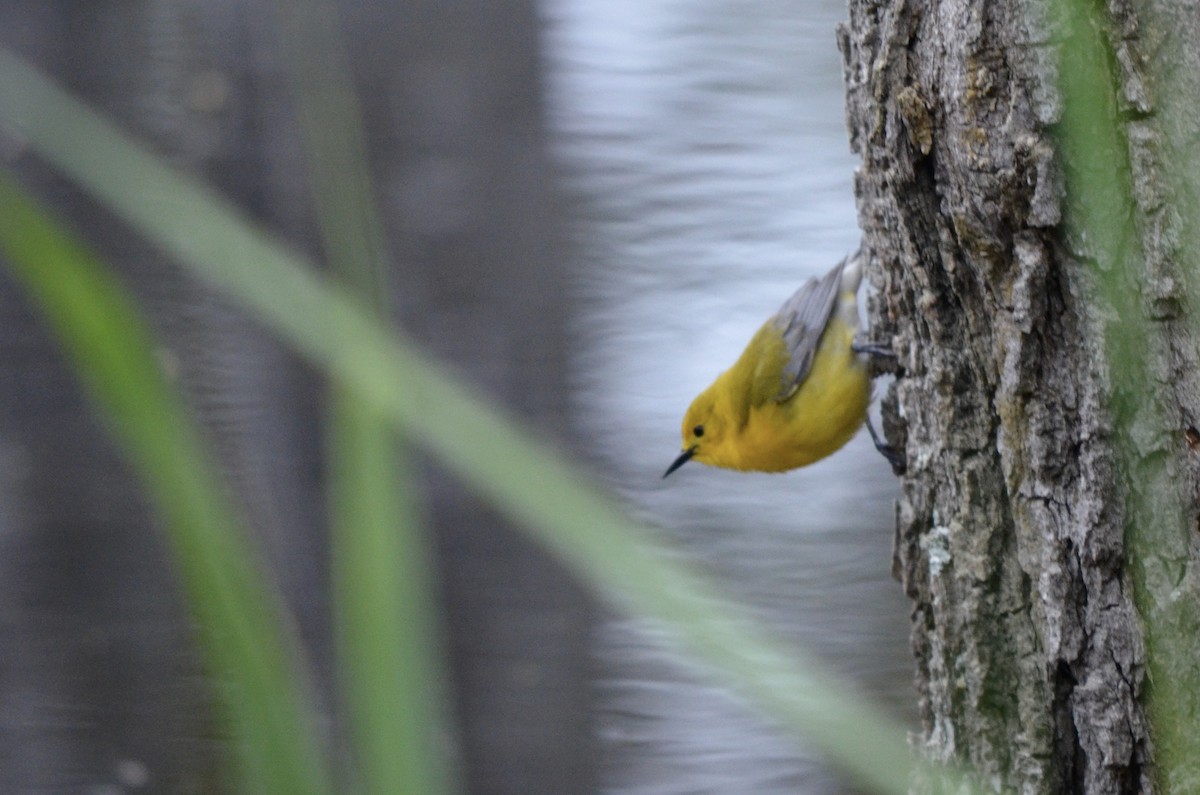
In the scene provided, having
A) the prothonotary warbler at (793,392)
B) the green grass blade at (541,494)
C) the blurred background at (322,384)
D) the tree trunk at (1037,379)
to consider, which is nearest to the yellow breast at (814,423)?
the prothonotary warbler at (793,392)

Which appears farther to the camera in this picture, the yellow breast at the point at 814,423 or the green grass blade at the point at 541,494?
the yellow breast at the point at 814,423

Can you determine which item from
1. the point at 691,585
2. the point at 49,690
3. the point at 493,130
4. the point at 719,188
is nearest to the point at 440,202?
the point at 493,130

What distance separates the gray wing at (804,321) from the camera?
8.36ft

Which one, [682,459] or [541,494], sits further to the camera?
[682,459]

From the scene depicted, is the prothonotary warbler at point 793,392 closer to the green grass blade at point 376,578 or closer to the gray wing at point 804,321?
the gray wing at point 804,321

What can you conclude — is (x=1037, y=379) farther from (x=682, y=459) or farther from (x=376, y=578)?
(x=682, y=459)

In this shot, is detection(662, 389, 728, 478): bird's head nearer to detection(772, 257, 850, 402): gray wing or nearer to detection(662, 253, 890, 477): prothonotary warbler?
detection(662, 253, 890, 477): prothonotary warbler

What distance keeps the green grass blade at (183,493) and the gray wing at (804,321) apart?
2.31 meters

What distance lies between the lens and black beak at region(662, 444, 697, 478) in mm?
2277

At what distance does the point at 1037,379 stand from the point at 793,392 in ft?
5.53

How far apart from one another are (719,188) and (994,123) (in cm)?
122

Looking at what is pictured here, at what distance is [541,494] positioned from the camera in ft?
1.07

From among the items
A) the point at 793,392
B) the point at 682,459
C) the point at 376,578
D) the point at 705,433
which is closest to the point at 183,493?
the point at 376,578

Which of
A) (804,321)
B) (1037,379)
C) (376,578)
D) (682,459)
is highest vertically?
(376,578)
